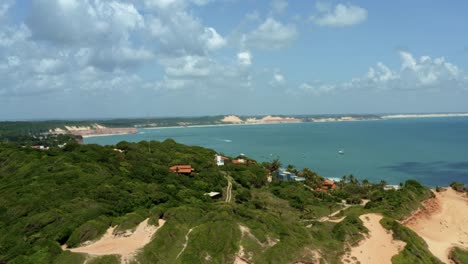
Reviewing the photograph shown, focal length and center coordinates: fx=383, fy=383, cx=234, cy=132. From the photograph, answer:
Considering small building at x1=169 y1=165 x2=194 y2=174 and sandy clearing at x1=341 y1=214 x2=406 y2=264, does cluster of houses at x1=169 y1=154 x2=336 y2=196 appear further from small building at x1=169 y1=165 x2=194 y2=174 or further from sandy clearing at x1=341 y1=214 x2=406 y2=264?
sandy clearing at x1=341 y1=214 x2=406 y2=264

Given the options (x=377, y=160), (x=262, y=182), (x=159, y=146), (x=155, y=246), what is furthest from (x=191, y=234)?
(x=377, y=160)

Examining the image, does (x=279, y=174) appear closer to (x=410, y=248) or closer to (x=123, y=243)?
(x=410, y=248)

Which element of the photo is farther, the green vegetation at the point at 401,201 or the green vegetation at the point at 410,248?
the green vegetation at the point at 401,201

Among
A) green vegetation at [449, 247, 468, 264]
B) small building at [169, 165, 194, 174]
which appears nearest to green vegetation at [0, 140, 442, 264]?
small building at [169, 165, 194, 174]

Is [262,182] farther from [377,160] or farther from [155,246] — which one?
[377,160]

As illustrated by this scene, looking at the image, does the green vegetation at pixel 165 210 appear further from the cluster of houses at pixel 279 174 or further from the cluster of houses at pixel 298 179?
A: the cluster of houses at pixel 298 179

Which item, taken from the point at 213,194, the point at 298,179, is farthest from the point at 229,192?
the point at 298,179

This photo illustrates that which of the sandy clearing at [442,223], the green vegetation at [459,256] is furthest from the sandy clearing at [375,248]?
the green vegetation at [459,256]
